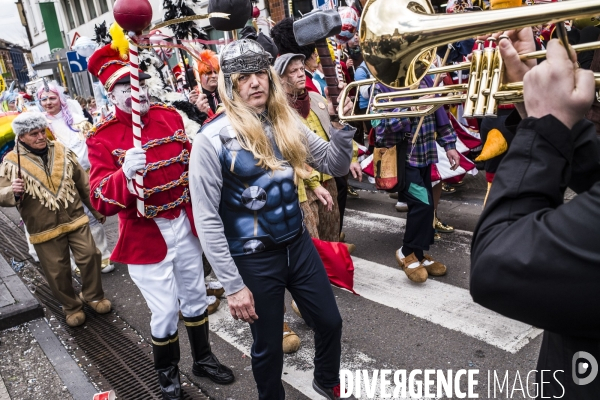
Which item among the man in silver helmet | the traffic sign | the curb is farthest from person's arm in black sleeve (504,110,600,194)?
the traffic sign

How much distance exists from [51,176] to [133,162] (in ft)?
7.04

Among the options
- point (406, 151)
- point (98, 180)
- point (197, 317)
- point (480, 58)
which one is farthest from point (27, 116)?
point (480, 58)

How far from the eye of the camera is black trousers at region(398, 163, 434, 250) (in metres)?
4.03

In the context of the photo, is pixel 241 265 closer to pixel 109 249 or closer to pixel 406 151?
pixel 406 151

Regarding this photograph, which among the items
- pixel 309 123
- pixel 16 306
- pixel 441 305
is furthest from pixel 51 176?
pixel 441 305

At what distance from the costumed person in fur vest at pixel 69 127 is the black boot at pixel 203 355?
266cm

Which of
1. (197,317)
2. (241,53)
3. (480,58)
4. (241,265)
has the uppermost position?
(241,53)

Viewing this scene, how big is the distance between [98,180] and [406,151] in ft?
8.15

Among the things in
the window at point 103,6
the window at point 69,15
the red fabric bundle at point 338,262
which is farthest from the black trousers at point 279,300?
the window at point 69,15

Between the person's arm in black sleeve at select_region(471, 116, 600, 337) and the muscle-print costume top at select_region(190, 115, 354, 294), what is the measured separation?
4.39ft

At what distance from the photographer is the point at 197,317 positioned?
3051 millimetres

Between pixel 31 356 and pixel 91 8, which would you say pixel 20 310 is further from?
pixel 91 8

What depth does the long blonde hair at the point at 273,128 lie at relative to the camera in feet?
7.47

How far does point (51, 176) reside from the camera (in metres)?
4.20
